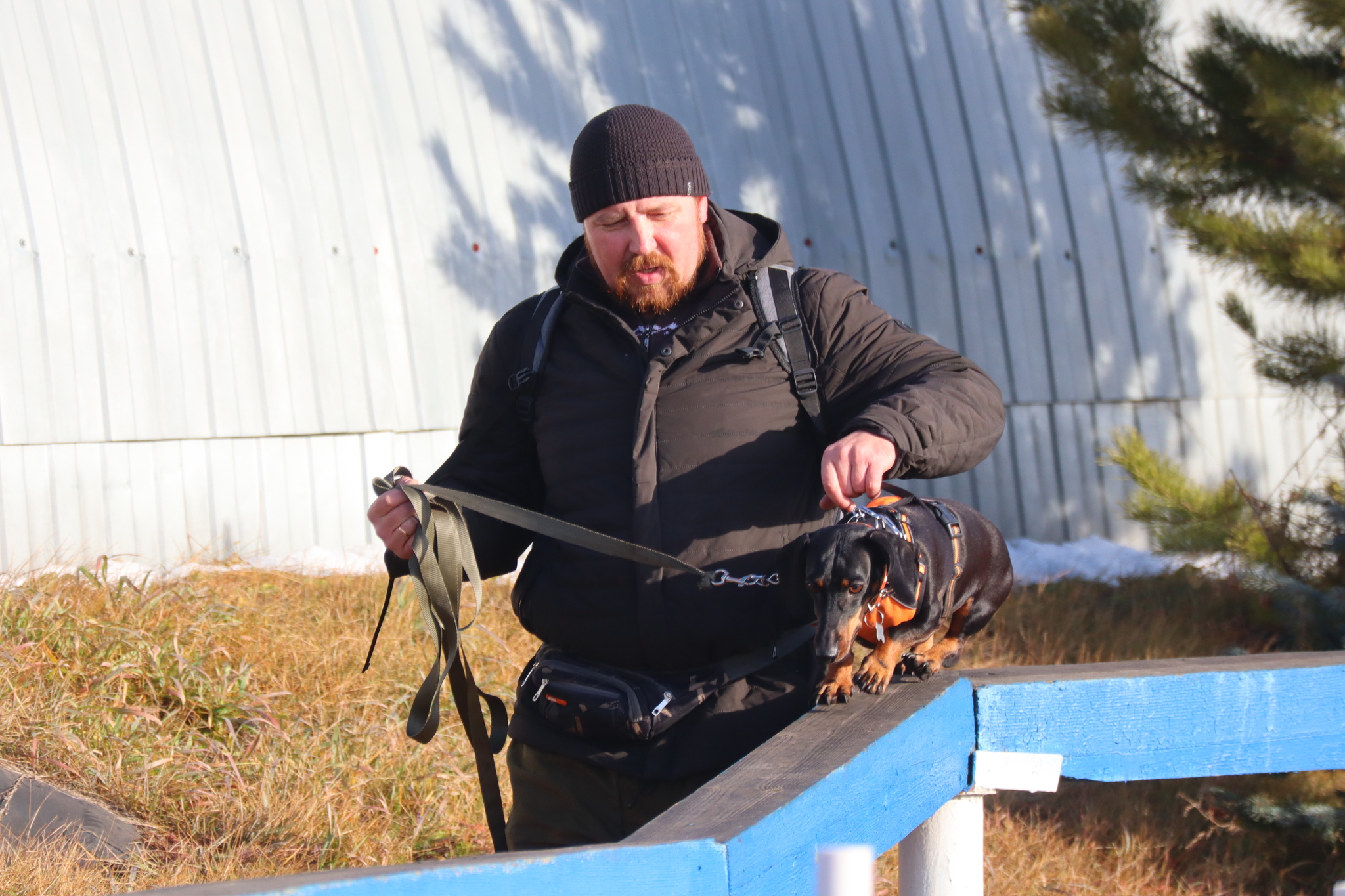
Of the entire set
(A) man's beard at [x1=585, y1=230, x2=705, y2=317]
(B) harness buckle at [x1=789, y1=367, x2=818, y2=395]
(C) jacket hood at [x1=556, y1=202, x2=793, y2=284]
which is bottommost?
(B) harness buckle at [x1=789, y1=367, x2=818, y2=395]

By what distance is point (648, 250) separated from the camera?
2.06 m

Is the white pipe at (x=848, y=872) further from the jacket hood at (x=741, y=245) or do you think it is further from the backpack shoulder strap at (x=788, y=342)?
the jacket hood at (x=741, y=245)

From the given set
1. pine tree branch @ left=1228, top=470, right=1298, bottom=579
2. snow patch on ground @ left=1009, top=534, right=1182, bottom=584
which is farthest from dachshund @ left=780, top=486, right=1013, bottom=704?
snow patch on ground @ left=1009, top=534, right=1182, bottom=584

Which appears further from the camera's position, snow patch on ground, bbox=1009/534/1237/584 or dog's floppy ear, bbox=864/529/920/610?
snow patch on ground, bbox=1009/534/1237/584

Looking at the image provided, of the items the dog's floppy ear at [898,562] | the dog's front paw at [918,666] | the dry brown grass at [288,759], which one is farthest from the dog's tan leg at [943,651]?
the dry brown grass at [288,759]

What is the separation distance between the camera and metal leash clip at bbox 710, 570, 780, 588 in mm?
1923

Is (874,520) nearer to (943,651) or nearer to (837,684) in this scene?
(837,684)

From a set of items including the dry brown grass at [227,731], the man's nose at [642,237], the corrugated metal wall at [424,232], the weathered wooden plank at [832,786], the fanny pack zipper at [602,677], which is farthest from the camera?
the corrugated metal wall at [424,232]

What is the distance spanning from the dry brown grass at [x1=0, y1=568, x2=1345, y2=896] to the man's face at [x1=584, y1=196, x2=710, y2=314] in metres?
1.93

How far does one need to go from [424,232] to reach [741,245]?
506cm

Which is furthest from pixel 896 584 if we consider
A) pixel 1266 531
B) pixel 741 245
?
pixel 1266 531

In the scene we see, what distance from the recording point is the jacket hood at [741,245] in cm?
208

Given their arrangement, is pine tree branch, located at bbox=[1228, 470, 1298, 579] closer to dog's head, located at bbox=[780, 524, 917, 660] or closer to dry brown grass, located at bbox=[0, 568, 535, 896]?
dry brown grass, located at bbox=[0, 568, 535, 896]

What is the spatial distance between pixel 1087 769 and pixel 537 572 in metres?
1.01
